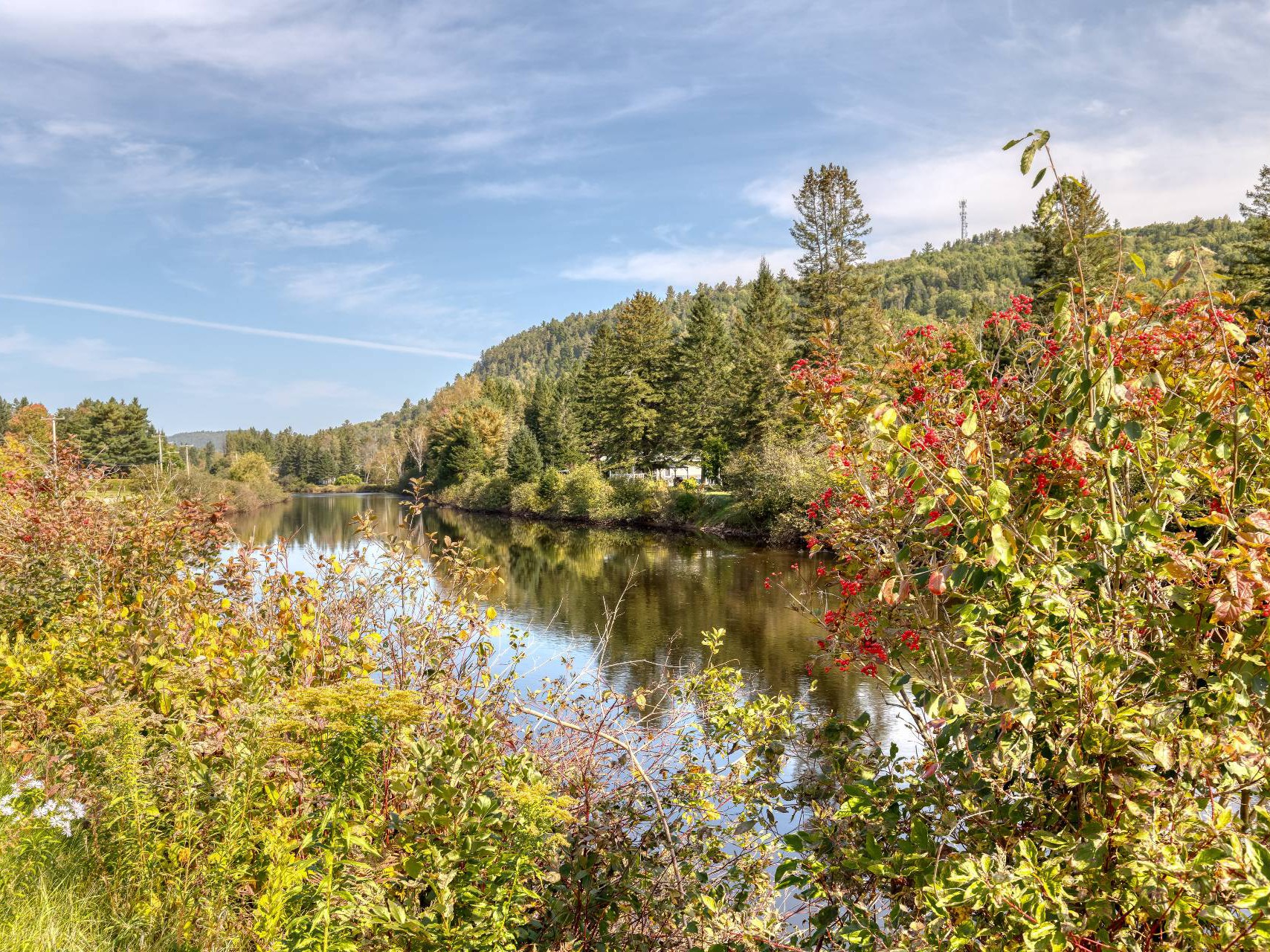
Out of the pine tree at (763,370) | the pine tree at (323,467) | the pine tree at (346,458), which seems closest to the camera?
the pine tree at (763,370)

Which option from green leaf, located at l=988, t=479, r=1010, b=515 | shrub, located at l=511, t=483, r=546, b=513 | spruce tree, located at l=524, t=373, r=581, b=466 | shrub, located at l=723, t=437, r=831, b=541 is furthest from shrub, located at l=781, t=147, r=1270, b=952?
spruce tree, located at l=524, t=373, r=581, b=466

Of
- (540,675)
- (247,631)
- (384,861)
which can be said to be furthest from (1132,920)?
(540,675)

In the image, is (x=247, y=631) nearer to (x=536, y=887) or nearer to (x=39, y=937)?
(x=39, y=937)

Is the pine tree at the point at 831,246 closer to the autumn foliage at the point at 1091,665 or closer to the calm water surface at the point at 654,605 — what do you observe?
the calm water surface at the point at 654,605

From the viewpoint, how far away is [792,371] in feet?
11.7

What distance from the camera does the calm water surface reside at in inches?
428

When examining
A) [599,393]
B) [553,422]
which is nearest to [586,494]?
[599,393]

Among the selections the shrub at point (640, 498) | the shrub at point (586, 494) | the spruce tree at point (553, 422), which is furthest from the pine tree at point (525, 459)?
the shrub at point (640, 498)

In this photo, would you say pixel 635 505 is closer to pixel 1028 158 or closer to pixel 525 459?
pixel 525 459

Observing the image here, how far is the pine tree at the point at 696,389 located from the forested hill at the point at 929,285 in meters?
21.0

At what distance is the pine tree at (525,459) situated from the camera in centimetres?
4881

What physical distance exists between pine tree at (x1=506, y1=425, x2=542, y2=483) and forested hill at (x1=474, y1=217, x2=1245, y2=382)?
29.9m

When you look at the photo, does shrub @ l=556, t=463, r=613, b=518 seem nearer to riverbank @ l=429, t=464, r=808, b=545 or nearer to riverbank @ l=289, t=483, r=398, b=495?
riverbank @ l=429, t=464, r=808, b=545

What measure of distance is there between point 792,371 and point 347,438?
121504mm
